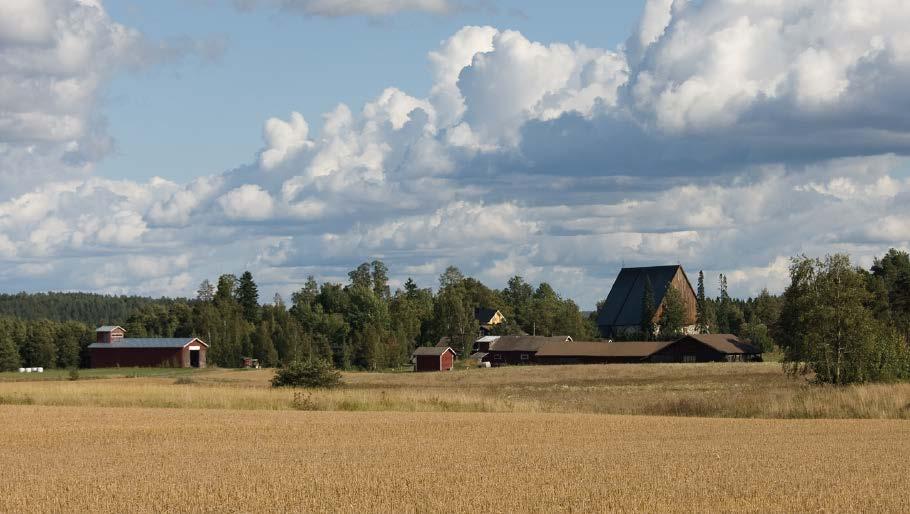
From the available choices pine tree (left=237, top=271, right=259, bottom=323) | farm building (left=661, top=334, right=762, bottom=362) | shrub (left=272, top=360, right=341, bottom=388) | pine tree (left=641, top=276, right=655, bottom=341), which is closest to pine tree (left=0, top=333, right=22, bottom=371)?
pine tree (left=237, top=271, right=259, bottom=323)

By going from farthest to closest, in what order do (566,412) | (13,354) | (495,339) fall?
(495,339)
(13,354)
(566,412)

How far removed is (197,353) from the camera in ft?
476

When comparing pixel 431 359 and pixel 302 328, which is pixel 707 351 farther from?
pixel 302 328

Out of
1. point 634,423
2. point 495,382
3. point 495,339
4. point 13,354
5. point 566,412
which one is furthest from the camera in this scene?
point 495,339

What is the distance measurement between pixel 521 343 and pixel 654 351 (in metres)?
19.9

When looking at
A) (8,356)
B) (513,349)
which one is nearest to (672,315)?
(513,349)

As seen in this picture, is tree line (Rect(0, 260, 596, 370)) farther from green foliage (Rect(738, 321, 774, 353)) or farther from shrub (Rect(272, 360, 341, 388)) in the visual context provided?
shrub (Rect(272, 360, 341, 388))

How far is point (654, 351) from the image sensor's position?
14462 cm

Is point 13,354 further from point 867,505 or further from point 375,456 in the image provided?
point 867,505

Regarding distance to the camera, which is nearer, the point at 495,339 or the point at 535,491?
the point at 535,491

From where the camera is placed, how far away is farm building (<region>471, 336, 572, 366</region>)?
152875 millimetres

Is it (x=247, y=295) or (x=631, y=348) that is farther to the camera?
(x=247, y=295)

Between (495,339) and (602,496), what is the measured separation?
140 meters

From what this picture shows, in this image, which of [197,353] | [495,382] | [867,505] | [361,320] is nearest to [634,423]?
[867,505]
